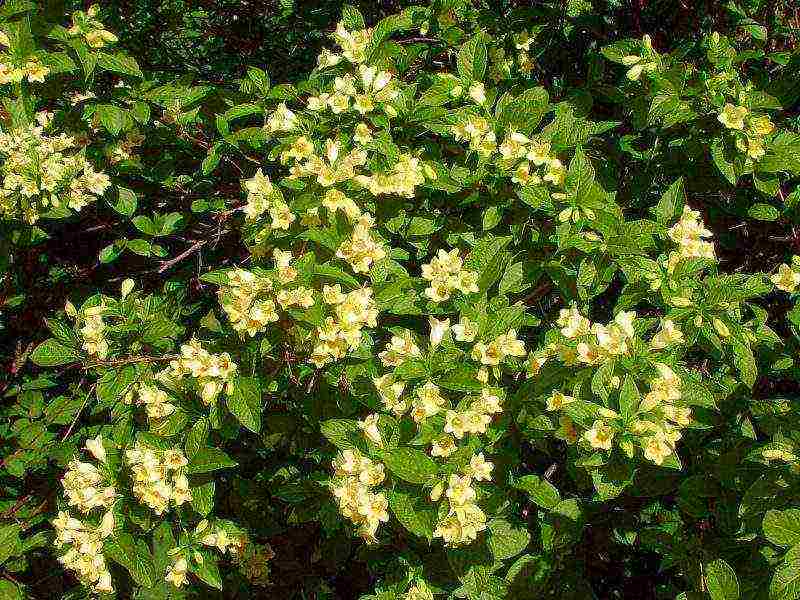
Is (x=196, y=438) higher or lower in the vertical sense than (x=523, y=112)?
lower

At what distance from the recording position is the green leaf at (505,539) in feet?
5.52

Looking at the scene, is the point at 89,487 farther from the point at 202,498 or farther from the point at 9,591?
the point at 9,591

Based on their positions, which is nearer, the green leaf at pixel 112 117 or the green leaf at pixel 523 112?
the green leaf at pixel 523 112

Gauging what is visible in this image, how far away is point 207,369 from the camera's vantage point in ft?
5.51

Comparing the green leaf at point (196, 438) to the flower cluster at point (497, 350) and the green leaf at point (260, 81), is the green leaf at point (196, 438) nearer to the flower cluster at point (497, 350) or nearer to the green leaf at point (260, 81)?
the flower cluster at point (497, 350)

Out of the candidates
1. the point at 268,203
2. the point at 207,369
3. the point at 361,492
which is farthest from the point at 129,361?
the point at 361,492

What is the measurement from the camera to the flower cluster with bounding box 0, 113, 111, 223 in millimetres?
2027

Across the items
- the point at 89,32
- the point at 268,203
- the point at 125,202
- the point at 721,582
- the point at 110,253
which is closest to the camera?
the point at 721,582

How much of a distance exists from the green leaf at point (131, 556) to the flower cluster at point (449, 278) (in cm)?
92

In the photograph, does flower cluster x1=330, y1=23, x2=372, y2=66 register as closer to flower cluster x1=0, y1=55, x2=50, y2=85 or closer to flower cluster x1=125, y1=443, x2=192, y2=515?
flower cluster x1=0, y1=55, x2=50, y2=85

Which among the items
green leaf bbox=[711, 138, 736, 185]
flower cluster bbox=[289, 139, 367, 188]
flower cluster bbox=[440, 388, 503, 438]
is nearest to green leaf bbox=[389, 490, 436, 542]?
flower cluster bbox=[440, 388, 503, 438]

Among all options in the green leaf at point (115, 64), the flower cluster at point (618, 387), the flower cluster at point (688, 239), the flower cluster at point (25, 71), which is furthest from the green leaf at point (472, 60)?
the flower cluster at point (25, 71)

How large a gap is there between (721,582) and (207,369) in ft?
3.93

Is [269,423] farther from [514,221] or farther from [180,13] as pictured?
[180,13]
